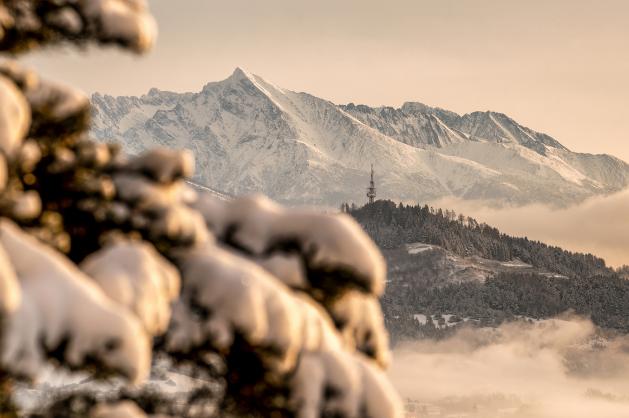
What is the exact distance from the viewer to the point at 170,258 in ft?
31.7

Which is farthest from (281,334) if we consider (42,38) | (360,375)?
(42,38)

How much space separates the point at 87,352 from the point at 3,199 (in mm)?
1793

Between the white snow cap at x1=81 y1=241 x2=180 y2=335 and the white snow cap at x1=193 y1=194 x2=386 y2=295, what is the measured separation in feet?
6.86

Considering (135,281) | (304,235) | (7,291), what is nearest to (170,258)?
(304,235)

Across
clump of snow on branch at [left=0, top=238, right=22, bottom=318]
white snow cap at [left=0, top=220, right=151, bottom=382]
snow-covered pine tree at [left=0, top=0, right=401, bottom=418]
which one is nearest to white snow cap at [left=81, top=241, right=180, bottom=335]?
snow-covered pine tree at [left=0, top=0, right=401, bottom=418]

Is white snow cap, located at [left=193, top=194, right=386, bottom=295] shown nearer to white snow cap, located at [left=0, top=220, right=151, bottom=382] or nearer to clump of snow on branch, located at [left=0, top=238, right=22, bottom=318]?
white snow cap, located at [left=0, top=220, right=151, bottom=382]

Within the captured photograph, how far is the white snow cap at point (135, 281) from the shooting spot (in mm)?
8086

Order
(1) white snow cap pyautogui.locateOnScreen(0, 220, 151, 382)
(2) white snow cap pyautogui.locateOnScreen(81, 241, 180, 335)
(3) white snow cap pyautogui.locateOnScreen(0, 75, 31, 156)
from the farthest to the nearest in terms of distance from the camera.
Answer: (2) white snow cap pyautogui.locateOnScreen(81, 241, 180, 335), (3) white snow cap pyautogui.locateOnScreen(0, 75, 31, 156), (1) white snow cap pyautogui.locateOnScreen(0, 220, 151, 382)

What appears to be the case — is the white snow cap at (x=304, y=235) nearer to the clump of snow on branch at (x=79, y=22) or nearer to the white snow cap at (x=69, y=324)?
the clump of snow on branch at (x=79, y=22)

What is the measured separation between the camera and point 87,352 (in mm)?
7660

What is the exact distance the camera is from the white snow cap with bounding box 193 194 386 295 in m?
9.99

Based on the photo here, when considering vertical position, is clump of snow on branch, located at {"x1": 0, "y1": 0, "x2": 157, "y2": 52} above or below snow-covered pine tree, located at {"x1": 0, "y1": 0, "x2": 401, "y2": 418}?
above

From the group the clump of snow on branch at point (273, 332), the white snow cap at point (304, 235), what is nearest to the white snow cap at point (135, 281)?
the clump of snow on branch at point (273, 332)

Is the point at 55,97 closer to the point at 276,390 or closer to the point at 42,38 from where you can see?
the point at 42,38
